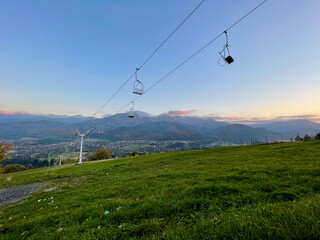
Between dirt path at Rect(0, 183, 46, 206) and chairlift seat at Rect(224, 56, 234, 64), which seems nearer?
chairlift seat at Rect(224, 56, 234, 64)

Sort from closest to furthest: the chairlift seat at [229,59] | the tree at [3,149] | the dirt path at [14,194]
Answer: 1. the chairlift seat at [229,59]
2. the dirt path at [14,194]
3. the tree at [3,149]

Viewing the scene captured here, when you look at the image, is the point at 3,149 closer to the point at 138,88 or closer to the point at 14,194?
the point at 14,194

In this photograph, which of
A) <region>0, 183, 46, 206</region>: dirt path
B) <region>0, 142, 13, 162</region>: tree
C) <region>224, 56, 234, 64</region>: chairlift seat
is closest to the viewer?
<region>224, 56, 234, 64</region>: chairlift seat

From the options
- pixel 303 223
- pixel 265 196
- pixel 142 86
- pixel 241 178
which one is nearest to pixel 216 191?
pixel 265 196

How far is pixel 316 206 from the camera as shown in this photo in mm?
2986

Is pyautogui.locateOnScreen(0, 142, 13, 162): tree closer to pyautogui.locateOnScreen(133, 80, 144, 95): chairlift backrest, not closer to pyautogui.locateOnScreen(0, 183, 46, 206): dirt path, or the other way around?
pyautogui.locateOnScreen(0, 183, 46, 206): dirt path

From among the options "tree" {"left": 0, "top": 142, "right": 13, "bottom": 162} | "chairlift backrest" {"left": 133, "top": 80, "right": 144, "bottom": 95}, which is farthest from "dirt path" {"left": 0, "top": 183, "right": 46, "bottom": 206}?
"tree" {"left": 0, "top": 142, "right": 13, "bottom": 162}

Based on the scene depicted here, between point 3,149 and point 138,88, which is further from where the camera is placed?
point 3,149

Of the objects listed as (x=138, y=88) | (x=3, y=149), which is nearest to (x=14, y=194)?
(x=138, y=88)

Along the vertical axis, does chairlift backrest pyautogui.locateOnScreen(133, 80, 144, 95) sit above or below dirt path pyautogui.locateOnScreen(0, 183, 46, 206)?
above

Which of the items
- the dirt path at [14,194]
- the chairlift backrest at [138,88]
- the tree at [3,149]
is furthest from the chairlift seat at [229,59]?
the tree at [3,149]

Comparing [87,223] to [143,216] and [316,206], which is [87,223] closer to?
[143,216]

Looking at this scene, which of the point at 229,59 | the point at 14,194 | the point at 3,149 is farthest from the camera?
the point at 3,149

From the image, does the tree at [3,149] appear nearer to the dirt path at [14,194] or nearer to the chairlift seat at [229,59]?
the dirt path at [14,194]
